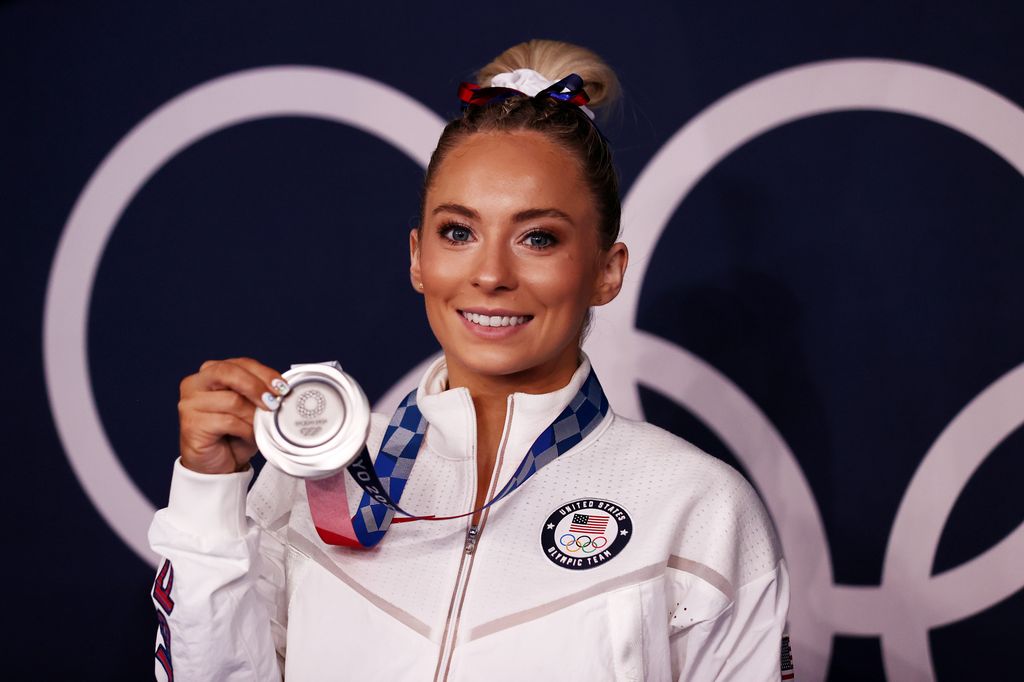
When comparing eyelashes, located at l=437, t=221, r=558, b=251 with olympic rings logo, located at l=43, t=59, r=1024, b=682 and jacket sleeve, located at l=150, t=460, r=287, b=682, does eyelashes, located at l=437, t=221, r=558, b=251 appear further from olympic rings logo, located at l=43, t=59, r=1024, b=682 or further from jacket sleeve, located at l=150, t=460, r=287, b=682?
olympic rings logo, located at l=43, t=59, r=1024, b=682

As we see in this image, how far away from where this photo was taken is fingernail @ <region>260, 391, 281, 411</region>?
4.00ft

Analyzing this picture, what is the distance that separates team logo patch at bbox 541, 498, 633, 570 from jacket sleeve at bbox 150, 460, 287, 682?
0.39m

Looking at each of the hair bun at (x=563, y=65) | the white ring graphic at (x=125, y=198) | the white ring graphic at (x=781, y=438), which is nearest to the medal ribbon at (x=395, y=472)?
the hair bun at (x=563, y=65)

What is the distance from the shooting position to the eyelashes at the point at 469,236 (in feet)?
4.93

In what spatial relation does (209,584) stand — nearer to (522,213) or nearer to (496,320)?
(496,320)

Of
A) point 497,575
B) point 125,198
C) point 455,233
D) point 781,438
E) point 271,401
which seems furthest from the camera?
point 125,198

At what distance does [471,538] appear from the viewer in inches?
57.6

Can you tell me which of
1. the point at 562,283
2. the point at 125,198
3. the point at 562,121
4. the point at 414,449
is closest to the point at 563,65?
the point at 562,121

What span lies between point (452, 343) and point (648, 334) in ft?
2.53

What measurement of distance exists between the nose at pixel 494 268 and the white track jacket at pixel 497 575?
0.55ft

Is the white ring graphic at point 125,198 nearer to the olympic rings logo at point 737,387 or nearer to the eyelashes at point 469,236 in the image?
the olympic rings logo at point 737,387

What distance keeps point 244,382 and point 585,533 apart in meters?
0.52

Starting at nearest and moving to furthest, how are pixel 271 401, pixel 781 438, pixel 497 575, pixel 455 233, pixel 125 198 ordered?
pixel 271 401
pixel 497 575
pixel 455 233
pixel 781 438
pixel 125 198

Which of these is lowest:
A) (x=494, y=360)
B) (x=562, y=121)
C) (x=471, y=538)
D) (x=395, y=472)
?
(x=471, y=538)
